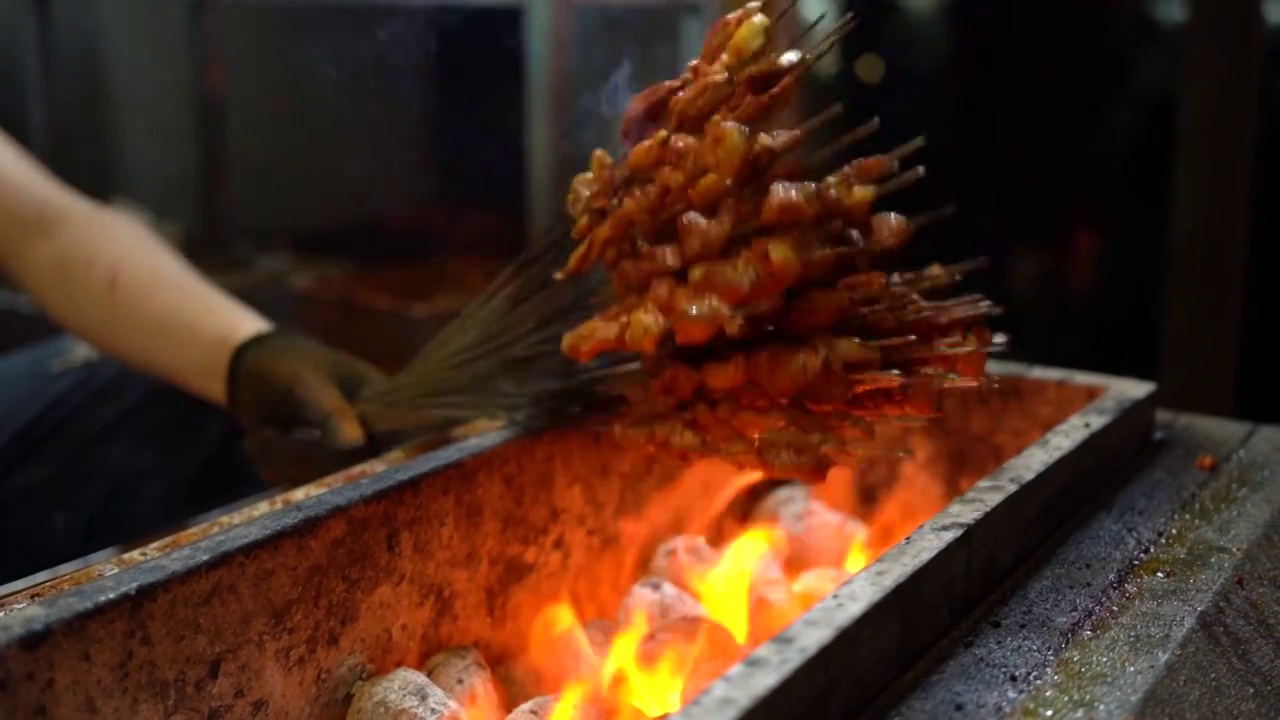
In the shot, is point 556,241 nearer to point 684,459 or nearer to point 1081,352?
point 684,459

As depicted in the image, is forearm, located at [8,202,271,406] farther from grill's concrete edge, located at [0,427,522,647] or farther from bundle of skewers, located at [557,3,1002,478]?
bundle of skewers, located at [557,3,1002,478]

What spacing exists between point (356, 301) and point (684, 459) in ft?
12.5

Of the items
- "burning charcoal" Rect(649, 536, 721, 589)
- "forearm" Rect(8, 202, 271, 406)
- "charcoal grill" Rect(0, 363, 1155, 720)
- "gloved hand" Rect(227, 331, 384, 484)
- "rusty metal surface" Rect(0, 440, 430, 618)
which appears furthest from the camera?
"forearm" Rect(8, 202, 271, 406)

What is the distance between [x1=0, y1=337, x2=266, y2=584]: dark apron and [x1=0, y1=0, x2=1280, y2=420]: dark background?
97 centimetres

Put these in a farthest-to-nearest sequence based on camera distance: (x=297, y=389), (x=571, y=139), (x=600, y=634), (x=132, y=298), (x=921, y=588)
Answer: (x=571, y=139) → (x=132, y=298) → (x=297, y=389) → (x=600, y=634) → (x=921, y=588)

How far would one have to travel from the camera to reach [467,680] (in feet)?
5.46

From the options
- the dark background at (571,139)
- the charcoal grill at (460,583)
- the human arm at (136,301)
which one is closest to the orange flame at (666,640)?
the charcoal grill at (460,583)

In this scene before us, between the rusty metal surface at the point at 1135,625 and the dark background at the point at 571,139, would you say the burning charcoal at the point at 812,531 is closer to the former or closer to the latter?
the rusty metal surface at the point at 1135,625

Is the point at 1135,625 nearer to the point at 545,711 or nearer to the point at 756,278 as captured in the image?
the point at 756,278

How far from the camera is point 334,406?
219 centimetres

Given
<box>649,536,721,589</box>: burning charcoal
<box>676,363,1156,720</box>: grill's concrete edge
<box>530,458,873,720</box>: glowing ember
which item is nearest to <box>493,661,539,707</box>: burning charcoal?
<box>530,458,873,720</box>: glowing ember

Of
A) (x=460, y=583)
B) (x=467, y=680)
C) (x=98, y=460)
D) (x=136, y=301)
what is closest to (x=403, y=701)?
(x=467, y=680)

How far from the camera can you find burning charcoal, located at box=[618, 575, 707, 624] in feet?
5.91

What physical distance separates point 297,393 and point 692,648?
40.6 inches
